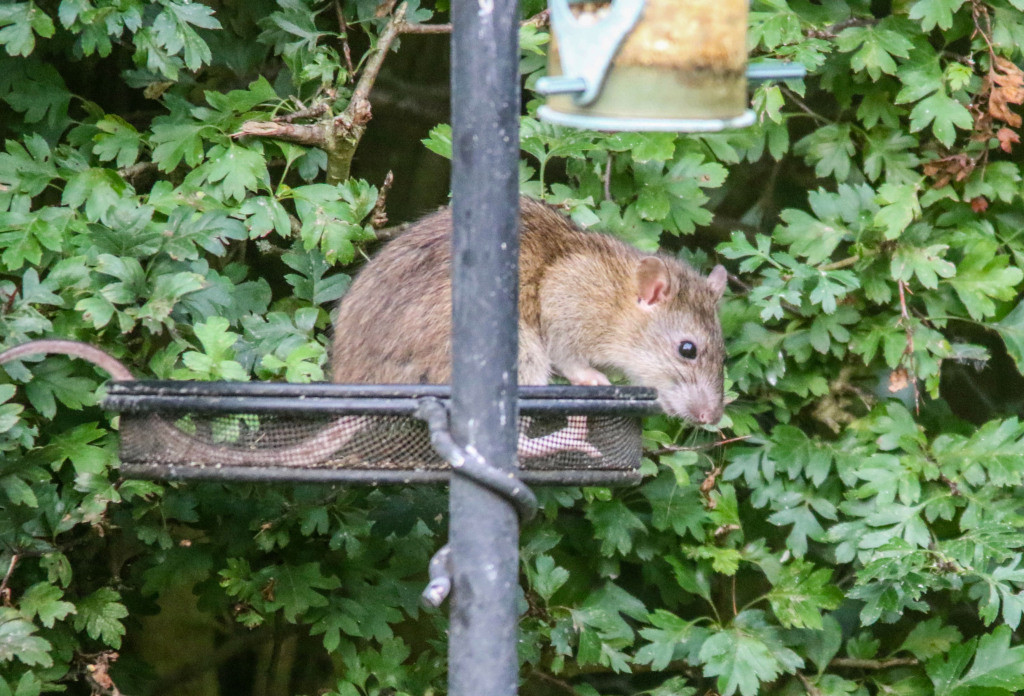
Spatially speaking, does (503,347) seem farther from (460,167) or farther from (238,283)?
(238,283)

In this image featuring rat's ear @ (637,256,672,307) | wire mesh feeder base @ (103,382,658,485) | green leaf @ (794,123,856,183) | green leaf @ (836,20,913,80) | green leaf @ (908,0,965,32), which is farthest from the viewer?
green leaf @ (794,123,856,183)

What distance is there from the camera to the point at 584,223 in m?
3.25

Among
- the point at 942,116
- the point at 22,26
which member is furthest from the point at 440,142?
the point at 942,116

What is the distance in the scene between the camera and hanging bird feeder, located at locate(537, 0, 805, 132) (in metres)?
1.69

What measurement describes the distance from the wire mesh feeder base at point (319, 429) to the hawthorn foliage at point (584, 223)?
87cm

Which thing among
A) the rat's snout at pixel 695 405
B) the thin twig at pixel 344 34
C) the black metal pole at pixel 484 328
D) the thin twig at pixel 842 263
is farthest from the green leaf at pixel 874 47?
the black metal pole at pixel 484 328

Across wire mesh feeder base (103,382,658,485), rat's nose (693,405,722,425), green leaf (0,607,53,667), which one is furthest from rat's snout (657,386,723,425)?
green leaf (0,607,53,667)

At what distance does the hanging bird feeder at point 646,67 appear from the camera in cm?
169

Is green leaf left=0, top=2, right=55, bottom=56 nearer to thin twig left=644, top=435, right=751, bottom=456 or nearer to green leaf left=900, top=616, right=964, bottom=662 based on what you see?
thin twig left=644, top=435, right=751, bottom=456

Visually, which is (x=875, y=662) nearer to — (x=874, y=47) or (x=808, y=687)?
(x=808, y=687)

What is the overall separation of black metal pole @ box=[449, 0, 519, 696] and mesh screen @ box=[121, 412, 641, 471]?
0.58 ft

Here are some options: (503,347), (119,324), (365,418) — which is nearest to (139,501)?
(119,324)

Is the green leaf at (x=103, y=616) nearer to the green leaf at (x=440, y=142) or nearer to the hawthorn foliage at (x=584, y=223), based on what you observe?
the hawthorn foliage at (x=584, y=223)

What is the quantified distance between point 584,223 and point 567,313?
0.85 ft
